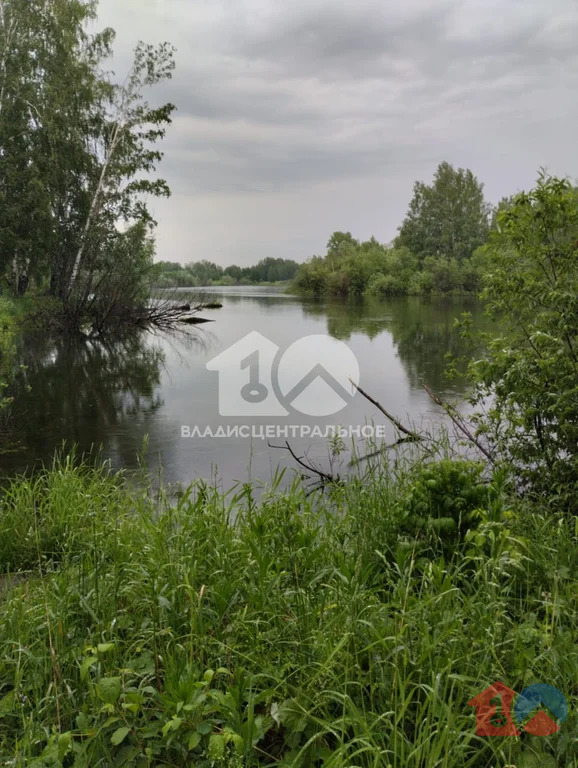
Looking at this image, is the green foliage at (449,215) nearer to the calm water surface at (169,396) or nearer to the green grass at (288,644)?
the calm water surface at (169,396)

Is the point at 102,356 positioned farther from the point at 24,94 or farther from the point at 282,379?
the point at 24,94

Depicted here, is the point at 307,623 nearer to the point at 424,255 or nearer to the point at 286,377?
the point at 286,377

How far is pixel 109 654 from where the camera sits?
6.40ft

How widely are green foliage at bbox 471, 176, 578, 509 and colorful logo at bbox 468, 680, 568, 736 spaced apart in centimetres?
194

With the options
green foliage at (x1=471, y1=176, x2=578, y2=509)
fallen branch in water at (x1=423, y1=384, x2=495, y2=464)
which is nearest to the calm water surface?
fallen branch in water at (x1=423, y1=384, x2=495, y2=464)

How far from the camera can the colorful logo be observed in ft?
5.11

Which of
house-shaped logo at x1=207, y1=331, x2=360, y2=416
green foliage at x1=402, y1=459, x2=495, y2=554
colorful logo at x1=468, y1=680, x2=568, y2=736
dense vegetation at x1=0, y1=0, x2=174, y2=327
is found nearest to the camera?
colorful logo at x1=468, y1=680, x2=568, y2=736

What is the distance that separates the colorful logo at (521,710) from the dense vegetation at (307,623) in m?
0.04

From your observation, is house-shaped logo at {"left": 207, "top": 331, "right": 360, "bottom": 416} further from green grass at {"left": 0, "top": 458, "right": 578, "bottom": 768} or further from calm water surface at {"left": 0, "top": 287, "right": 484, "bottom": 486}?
green grass at {"left": 0, "top": 458, "right": 578, "bottom": 768}

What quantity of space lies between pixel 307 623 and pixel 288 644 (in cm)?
10

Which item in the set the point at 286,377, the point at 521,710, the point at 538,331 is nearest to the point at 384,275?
the point at 286,377

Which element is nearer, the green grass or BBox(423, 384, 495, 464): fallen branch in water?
the green grass

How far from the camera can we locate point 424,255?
6022 centimetres

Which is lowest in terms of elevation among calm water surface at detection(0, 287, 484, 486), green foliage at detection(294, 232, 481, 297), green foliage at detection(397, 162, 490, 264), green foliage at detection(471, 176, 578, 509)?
calm water surface at detection(0, 287, 484, 486)
